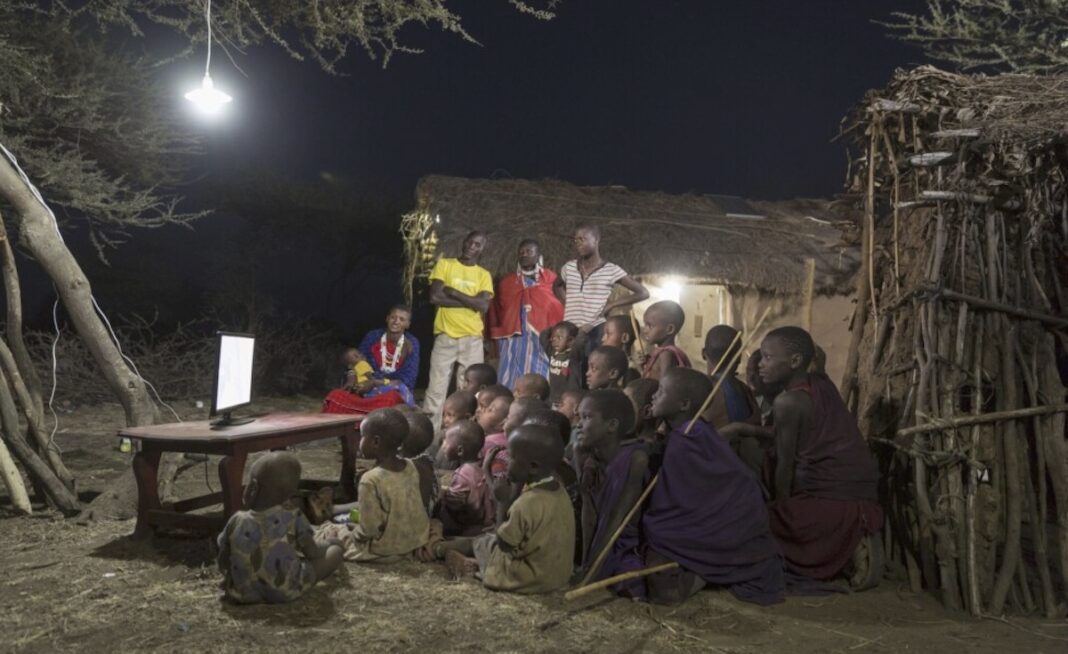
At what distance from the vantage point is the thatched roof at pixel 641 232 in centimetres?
983

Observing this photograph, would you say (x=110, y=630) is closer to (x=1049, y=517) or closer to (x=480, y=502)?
(x=480, y=502)

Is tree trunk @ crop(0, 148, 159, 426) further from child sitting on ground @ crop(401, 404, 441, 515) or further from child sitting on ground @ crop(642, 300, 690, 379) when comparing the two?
child sitting on ground @ crop(642, 300, 690, 379)

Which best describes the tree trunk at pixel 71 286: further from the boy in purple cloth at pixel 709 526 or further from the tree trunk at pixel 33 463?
the boy in purple cloth at pixel 709 526

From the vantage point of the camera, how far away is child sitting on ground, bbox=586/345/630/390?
215 inches

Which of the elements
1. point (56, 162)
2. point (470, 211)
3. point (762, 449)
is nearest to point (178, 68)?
point (56, 162)

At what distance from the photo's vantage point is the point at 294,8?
7094 mm

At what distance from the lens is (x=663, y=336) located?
5.79 m

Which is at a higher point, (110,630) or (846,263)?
(846,263)

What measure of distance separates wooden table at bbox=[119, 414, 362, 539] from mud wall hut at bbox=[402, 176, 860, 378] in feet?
16.0

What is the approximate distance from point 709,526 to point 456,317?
414 centimetres

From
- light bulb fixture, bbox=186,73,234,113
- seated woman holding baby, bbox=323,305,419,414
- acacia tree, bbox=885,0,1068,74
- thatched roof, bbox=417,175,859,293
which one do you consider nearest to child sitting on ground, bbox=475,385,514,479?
seated woman holding baby, bbox=323,305,419,414

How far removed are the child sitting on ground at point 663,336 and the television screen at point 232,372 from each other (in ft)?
8.57

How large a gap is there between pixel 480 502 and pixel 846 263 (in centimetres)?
777

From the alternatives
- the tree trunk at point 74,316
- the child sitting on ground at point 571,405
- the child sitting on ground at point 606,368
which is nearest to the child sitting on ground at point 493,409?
the child sitting on ground at point 571,405
